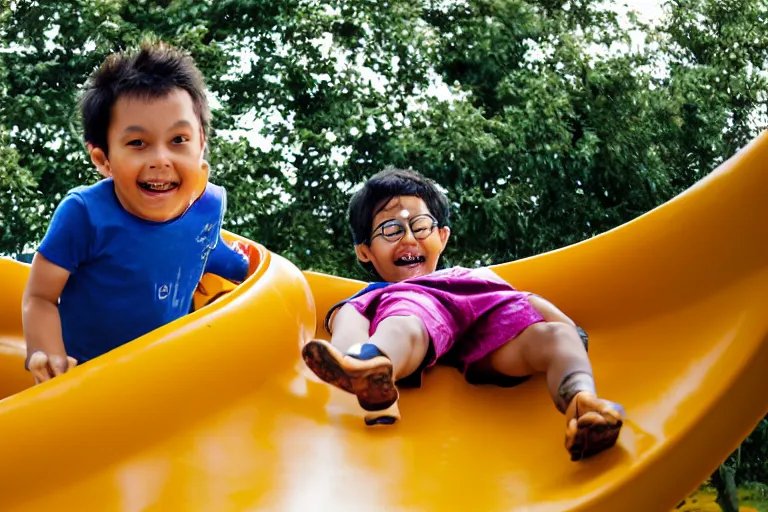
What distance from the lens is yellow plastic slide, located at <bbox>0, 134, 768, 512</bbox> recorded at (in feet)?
4.92

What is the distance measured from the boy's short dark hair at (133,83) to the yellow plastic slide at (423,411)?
16.2 inches

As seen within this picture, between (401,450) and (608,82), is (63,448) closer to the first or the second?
→ (401,450)

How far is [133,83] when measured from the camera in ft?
5.96

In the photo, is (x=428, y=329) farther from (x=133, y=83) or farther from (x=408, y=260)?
(x=133, y=83)

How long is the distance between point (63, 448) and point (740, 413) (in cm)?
111

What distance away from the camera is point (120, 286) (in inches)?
73.5

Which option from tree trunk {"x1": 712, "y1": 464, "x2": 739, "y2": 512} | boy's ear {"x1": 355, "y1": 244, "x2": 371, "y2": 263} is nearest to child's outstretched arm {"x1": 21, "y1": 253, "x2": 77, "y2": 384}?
boy's ear {"x1": 355, "y1": 244, "x2": 371, "y2": 263}

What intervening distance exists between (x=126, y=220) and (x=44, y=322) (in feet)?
0.82

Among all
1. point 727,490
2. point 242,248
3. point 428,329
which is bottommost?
point 727,490

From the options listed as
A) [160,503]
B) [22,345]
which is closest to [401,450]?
[160,503]

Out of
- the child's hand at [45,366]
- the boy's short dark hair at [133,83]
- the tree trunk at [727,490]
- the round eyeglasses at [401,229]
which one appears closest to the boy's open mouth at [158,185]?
the boy's short dark hair at [133,83]

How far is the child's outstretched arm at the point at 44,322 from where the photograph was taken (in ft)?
5.45

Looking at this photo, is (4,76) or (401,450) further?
(4,76)

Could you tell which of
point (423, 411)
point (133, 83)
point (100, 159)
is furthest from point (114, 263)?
point (423, 411)
